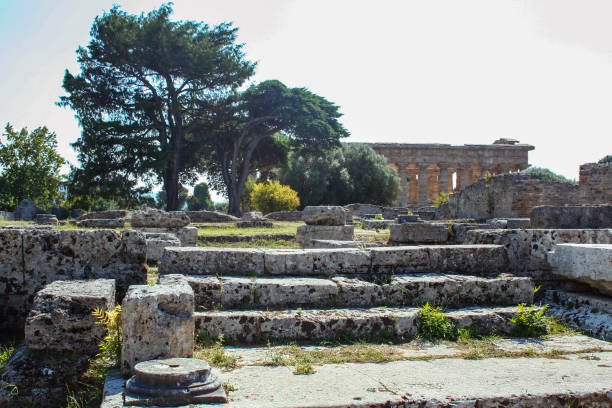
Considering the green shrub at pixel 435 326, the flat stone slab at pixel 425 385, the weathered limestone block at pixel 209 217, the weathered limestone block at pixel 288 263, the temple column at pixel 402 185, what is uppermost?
the temple column at pixel 402 185

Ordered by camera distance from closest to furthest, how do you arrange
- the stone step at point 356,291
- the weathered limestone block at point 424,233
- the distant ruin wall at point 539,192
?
the stone step at point 356,291 → the weathered limestone block at point 424,233 → the distant ruin wall at point 539,192

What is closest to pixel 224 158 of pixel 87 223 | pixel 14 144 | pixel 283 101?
pixel 283 101

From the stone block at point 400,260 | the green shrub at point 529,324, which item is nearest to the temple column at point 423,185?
the stone block at point 400,260

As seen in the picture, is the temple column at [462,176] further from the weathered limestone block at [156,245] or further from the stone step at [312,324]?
the stone step at [312,324]

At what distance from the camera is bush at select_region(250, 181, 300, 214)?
34.4m

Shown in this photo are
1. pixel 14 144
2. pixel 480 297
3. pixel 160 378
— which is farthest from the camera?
pixel 14 144

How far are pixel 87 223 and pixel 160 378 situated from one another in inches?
690

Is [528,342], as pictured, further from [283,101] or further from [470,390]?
[283,101]

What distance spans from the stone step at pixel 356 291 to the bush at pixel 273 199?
28865 millimetres

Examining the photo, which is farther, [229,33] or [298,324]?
[229,33]

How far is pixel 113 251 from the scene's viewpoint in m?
4.98

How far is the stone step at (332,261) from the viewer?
5.42 m

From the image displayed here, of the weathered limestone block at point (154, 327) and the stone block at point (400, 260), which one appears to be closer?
the weathered limestone block at point (154, 327)

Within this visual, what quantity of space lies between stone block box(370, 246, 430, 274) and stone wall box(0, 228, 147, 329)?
2.47 metres
